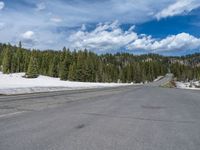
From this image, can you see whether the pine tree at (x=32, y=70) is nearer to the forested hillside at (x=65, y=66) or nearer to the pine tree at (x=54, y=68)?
the forested hillside at (x=65, y=66)

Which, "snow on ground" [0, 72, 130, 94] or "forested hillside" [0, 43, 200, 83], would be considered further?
"forested hillside" [0, 43, 200, 83]

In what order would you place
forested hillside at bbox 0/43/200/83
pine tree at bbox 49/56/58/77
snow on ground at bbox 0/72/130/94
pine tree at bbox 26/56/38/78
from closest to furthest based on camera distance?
snow on ground at bbox 0/72/130/94 < pine tree at bbox 26/56/38/78 < forested hillside at bbox 0/43/200/83 < pine tree at bbox 49/56/58/77

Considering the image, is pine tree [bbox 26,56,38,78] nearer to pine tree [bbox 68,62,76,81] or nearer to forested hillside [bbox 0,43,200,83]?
forested hillside [bbox 0,43,200,83]

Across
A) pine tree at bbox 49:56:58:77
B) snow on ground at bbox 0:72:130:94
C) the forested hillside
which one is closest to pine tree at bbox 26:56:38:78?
the forested hillside

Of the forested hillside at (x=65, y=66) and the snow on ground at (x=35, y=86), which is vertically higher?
the forested hillside at (x=65, y=66)

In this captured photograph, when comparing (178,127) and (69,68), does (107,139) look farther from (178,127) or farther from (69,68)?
(69,68)

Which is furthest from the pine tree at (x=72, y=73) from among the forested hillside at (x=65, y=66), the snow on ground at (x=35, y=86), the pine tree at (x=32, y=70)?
the snow on ground at (x=35, y=86)

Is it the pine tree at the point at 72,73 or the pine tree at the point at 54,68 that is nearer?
the pine tree at the point at 72,73

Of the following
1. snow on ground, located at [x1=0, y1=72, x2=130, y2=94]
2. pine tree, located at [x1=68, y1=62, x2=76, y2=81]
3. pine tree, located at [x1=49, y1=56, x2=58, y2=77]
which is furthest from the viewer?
pine tree, located at [x1=49, y1=56, x2=58, y2=77]

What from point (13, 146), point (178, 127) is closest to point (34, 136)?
point (13, 146)

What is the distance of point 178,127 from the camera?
7.80 metres

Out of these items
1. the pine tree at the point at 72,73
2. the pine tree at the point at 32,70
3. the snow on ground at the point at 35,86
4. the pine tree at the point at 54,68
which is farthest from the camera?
the pine tree at the point at 54,68

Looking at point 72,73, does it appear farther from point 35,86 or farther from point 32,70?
point 35,86

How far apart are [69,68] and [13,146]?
91.1 m
